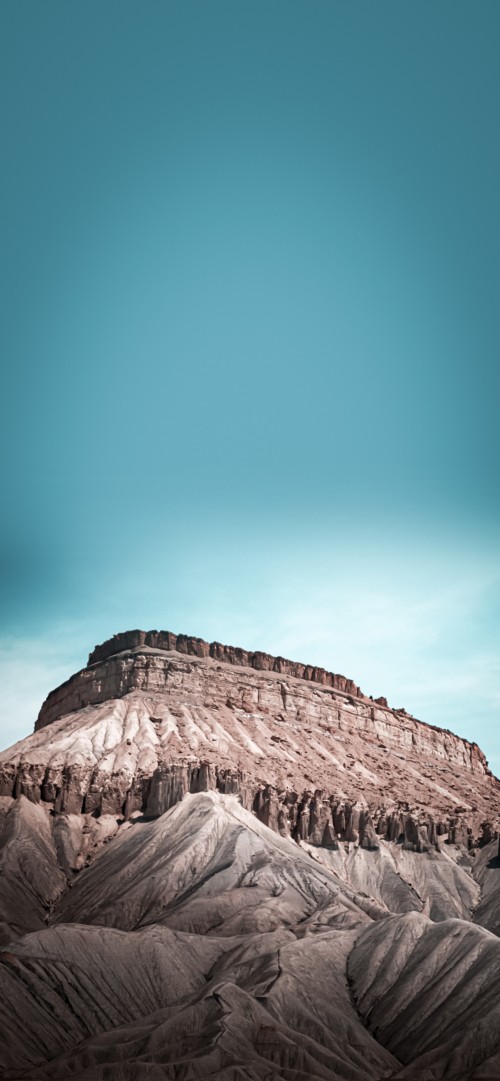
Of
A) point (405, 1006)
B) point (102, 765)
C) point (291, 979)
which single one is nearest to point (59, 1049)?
point (291, 979)

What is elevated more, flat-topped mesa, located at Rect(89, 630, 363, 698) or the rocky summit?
flat-topped mesa, located at Rect(89, 630, 363, 698)

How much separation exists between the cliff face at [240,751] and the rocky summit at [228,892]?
1.29 ft

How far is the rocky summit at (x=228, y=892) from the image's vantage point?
251 feet

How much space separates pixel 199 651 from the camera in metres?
181

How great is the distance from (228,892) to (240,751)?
48542 millimetres

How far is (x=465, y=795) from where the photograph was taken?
176 metres

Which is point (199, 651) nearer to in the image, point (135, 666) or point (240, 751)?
point (135, 666)

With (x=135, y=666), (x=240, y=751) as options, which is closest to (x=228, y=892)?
(x=240, y=751)

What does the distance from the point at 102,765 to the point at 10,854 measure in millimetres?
25829

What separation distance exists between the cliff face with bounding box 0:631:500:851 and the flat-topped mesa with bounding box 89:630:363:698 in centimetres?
22

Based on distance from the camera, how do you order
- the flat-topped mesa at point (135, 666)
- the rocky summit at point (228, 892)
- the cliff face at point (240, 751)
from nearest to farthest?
the rocky summit at point (228, 892) < the cliff face at point (240, 751) < the flat-topped mesa at point (135, 666)

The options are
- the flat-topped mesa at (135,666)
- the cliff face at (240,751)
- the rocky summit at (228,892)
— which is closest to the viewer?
the rocky summit at (228,892)

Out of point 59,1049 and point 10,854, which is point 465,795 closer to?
point 10,854

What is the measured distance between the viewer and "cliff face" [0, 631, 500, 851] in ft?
420
